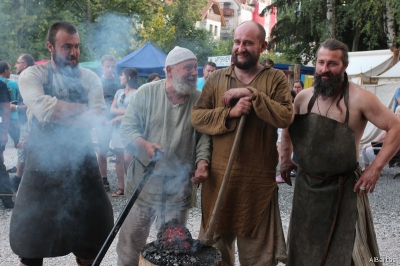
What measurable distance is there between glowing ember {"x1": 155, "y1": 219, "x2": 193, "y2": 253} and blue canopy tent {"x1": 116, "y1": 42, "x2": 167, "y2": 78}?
889 centimetres

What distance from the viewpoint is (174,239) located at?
278 centimetres

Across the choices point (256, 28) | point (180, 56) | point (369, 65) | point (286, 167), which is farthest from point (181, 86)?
point (369, 65)

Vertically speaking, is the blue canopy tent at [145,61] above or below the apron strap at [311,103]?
below

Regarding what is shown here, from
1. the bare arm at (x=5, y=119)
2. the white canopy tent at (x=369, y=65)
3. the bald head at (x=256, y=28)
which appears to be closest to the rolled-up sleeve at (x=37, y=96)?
the bald head at (x=256, y=28)

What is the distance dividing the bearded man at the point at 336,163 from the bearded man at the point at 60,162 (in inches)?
59.3

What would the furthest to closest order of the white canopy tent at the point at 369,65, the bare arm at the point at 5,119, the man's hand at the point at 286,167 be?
the white canopy tent at the point at 369,65
the bare arm at the point at 5,119
the man's hand at the point at 286,167

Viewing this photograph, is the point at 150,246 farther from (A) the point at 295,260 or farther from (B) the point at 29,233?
(A) the point at 295,260

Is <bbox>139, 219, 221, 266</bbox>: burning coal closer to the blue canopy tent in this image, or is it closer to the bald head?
the bald head

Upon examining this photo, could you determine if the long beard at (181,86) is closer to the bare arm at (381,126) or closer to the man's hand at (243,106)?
the man's hand at (243,106)

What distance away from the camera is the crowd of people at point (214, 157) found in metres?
3.09

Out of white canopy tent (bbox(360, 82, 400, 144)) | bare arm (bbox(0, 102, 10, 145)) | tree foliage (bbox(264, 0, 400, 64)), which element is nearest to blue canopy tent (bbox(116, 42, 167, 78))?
bare arm (bbox(0, 102, 10, 145))

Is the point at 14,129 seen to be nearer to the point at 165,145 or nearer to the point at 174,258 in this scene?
the point at 165,145

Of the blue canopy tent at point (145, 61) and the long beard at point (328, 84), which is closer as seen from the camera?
the long beard at point (328, 84)

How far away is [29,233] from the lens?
3.16m
